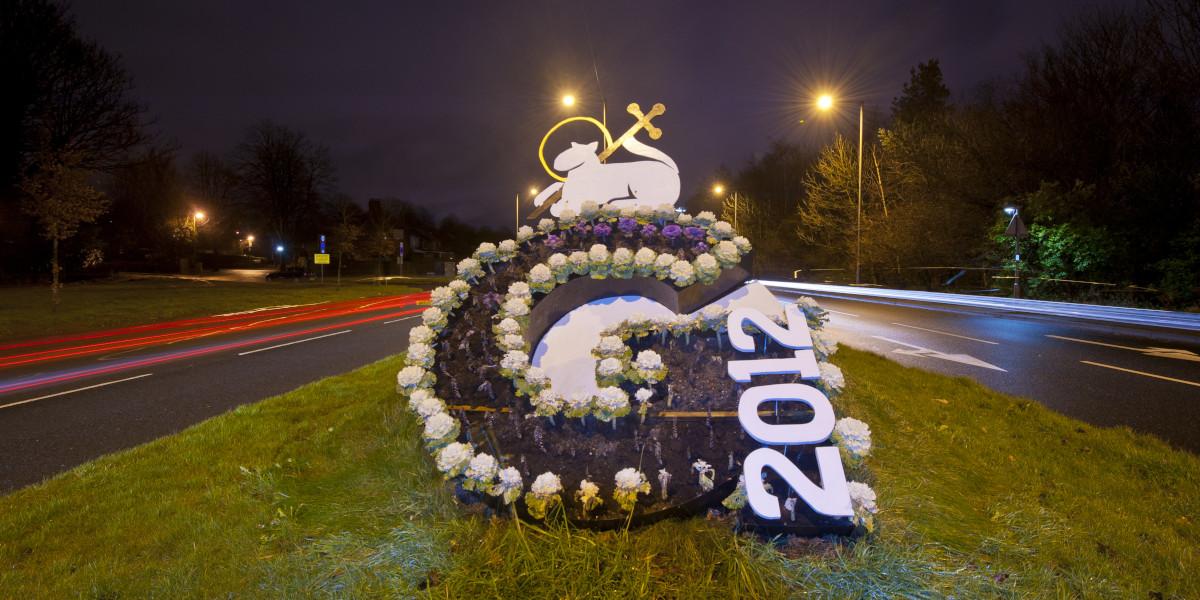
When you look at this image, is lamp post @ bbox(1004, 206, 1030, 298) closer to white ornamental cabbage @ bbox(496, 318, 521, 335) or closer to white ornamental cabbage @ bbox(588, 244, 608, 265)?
white ornamental cabbage @ bbox(588, 244, 608, 265)

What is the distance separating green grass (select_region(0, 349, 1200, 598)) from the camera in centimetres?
240

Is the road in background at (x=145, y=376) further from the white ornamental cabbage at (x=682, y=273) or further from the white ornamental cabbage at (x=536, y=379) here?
the white ornamental cabbage at (x=682, y=273)

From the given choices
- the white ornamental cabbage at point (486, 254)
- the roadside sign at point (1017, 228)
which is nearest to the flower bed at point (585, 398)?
the white ornamental cabbage at point (486, 254)

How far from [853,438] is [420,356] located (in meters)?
2.75

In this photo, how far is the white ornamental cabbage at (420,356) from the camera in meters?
3.55

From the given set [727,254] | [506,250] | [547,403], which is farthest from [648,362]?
[506,250]

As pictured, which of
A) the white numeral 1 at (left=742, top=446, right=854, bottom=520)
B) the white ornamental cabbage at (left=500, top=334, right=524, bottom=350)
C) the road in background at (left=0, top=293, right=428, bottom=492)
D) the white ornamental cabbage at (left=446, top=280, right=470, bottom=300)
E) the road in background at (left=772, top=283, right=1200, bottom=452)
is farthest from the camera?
the road in background at (left=772, top=283, right=1200, bottom=452)

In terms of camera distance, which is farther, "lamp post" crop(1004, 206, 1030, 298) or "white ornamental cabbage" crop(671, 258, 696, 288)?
"lamp post" crop(1004, 206, 1030, 298)

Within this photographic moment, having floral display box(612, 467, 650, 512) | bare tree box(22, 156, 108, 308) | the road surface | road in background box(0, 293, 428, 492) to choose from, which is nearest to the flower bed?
floral display box(612, 467, 650, 512)

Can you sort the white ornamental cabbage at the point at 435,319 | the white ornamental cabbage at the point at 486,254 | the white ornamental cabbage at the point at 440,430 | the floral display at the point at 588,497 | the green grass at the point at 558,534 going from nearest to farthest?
the green grass at the point at 558,534
the floral display at the point at 588,497
the white ornamental cabbage at the point at 440,430
the white ornamental cabbage at the point at 435,319
the white ornamental cabbage at the point at 486,254

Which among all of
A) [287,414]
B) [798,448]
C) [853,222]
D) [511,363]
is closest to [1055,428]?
[798,448]

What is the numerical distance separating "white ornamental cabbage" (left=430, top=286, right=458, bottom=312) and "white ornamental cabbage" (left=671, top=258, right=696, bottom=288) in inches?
65.9

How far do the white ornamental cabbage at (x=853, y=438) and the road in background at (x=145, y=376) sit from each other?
9.97 ft

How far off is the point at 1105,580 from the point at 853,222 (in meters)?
31.5
